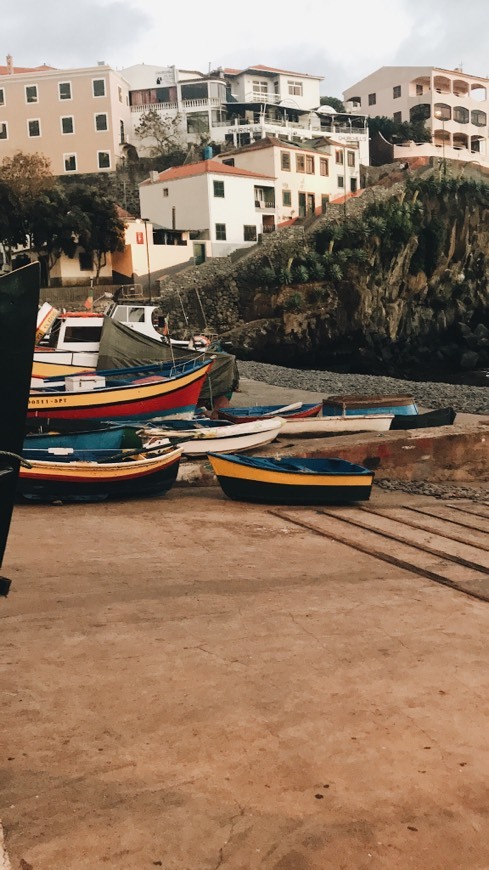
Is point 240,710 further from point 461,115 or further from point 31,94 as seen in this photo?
point 461,115

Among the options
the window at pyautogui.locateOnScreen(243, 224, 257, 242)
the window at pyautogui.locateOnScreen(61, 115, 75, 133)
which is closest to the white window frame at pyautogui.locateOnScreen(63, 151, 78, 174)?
the window at pyautogui.locateOnScreen(61, 115, 75, 133)

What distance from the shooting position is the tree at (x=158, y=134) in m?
64.4

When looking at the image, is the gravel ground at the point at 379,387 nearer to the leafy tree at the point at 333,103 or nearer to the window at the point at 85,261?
the window at the point at 85,261

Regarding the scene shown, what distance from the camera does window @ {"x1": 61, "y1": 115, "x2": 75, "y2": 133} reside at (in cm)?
6212

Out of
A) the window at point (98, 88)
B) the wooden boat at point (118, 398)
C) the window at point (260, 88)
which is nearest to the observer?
the wooden boat at point (118, 398)

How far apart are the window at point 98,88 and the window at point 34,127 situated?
5.12 meters

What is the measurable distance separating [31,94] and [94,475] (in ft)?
196

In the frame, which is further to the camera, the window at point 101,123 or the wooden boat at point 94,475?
the window at point 101,123

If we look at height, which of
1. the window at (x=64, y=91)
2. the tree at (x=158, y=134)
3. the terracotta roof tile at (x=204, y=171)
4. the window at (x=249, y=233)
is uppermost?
the window at (x=64, y=91)

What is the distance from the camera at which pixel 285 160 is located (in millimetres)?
57781

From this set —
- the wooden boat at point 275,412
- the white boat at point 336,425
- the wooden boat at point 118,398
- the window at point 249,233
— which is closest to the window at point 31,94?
the window at point 249,233

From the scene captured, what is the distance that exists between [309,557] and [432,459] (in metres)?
6.38

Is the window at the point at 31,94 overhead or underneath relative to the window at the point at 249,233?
overhead

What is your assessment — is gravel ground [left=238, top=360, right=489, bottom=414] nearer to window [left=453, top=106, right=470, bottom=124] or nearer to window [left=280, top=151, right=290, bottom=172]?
window [left=280, top=151, right=290, bottom=172]
